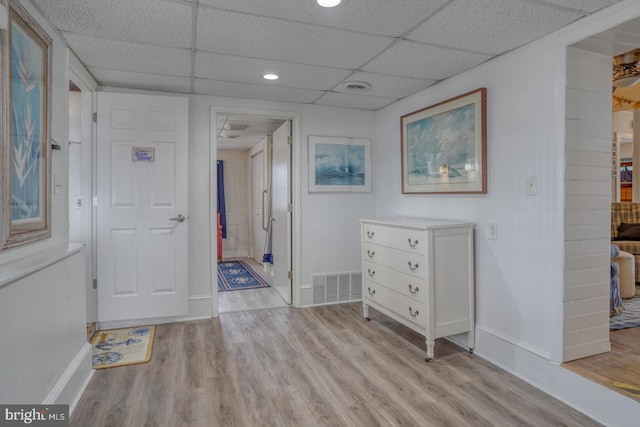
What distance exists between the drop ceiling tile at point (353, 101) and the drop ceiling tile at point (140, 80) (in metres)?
1.31

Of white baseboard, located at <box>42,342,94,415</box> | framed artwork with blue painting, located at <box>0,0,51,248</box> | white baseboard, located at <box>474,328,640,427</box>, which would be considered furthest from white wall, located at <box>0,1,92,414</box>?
white baseboard, located at <box>474,328,640,427</box>

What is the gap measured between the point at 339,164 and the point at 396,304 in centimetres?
172

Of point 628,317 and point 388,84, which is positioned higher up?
point 388,84

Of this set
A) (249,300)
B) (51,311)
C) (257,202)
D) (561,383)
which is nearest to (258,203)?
(257,202)

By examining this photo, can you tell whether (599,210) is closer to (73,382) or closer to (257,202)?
(73,382)

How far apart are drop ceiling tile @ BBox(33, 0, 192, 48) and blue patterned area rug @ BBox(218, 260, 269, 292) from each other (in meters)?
3.21

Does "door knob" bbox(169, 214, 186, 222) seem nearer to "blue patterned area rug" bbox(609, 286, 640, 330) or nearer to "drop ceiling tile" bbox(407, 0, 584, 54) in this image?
"drop ceiling tile" bbox(407, 0, 584, 54)

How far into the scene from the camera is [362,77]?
312 cm

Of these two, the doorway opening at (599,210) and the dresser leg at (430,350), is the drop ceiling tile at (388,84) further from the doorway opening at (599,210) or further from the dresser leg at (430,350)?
the dresser leg at (430,350)

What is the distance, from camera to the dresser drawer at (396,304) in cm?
277

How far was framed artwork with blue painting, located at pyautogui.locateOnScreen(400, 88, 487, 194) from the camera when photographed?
110 inches

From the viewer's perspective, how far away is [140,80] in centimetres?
318

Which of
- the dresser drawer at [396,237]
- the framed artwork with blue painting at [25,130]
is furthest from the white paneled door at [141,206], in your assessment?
the dresser drawer at [396,237]

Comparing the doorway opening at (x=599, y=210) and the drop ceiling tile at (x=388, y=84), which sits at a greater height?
the drop ceiling tile at (x=388, y=84)
